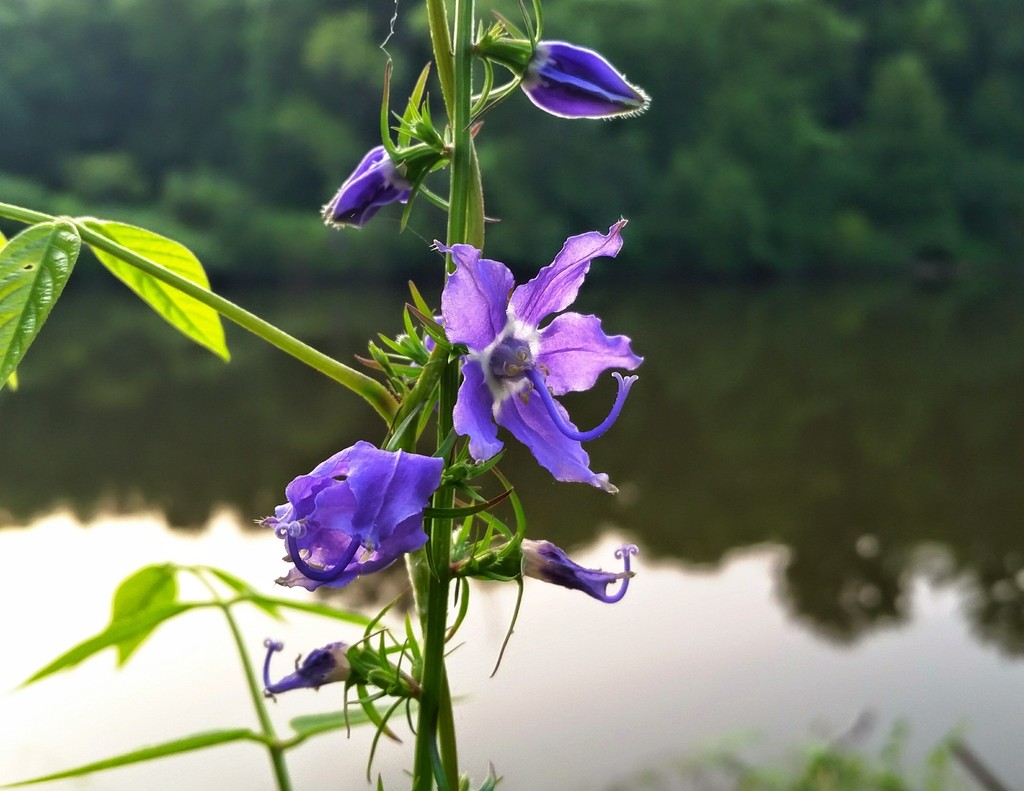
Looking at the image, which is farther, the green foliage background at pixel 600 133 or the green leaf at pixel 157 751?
the green foliage background at pixel 600 133

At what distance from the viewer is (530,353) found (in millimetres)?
446

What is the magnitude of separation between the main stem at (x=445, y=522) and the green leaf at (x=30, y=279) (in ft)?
0.62

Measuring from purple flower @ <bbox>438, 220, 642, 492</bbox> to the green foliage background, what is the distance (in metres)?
8.70

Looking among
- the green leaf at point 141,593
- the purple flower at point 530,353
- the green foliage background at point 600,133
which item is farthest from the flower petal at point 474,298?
the green foliage background at point 600,133

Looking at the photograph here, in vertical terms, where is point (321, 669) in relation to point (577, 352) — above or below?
below

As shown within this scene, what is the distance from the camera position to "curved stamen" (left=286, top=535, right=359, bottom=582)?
38 cm

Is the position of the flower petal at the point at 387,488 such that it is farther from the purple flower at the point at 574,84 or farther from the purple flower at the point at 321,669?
the purple flower at the point at 574,84

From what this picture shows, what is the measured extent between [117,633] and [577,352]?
1.08ft

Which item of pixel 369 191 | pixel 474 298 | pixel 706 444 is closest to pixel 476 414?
pixel 474 298

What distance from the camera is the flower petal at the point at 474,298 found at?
0.39 metres

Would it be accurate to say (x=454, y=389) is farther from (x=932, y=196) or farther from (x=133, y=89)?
(x=932, y=196)

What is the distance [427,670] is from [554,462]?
0.37 feet

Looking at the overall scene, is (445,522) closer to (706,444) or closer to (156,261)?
(156,261)

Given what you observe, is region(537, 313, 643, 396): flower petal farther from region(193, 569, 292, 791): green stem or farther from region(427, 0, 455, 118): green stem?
region(193, 569, 292, 791): green stem
